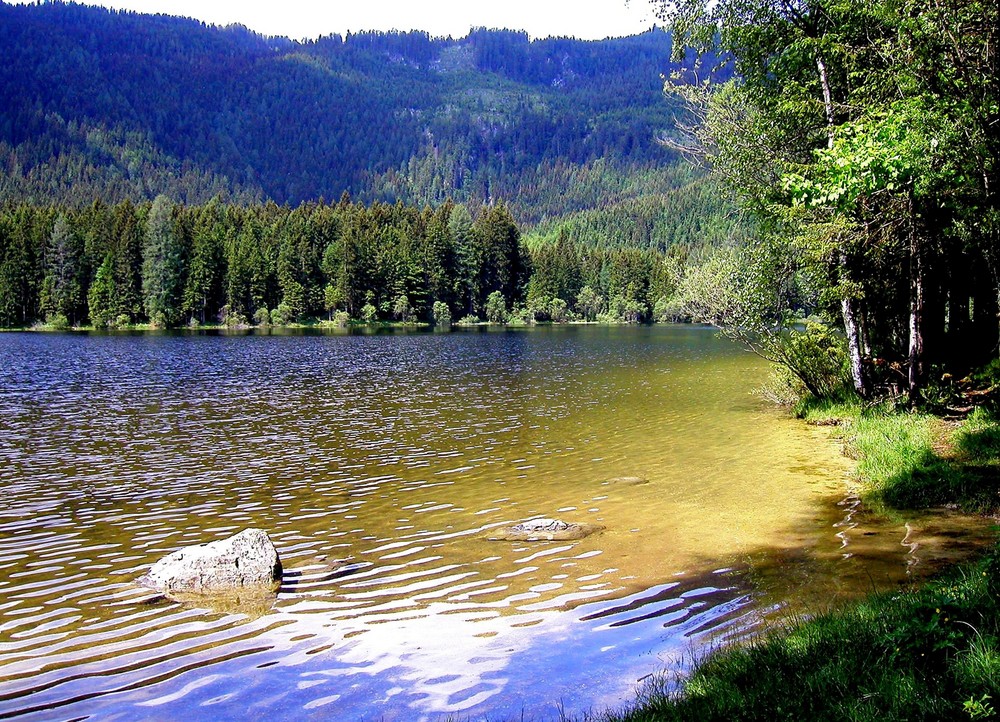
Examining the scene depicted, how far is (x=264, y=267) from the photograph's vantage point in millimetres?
123312

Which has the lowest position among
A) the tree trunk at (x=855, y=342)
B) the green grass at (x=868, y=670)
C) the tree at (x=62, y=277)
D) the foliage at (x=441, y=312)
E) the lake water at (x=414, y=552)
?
the lake water at (x=414, y=552)

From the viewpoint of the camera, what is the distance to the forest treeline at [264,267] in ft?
384

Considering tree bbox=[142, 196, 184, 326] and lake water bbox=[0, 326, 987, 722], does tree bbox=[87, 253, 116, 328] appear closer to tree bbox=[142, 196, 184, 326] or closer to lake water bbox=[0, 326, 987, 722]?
tree bbox=[142, 196, 184, 326]

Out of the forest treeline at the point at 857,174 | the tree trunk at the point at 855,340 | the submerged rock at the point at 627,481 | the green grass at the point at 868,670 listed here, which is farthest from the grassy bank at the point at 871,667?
the tree trunk at the point at 855,340

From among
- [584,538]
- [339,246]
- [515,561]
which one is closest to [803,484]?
[584,538]

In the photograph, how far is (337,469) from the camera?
60.5 feet

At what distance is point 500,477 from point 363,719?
35.1ft

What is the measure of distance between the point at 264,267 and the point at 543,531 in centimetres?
11953

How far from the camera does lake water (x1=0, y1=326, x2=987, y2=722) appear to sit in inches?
296

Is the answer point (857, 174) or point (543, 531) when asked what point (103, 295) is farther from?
point (857, 174)

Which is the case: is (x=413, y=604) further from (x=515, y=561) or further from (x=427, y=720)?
(x=427, y=720)

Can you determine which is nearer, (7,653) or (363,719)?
(363,719)

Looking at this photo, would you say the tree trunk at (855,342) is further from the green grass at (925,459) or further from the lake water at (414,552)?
the lake water at (414,552)

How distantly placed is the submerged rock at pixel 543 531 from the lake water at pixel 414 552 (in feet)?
1.02
